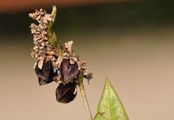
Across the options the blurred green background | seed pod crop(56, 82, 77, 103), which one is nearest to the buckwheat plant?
seed pod crop(56, 82, 77, 103)

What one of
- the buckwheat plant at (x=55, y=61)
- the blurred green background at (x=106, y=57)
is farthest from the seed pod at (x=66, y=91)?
the blurred green background at (x=106, y=57)

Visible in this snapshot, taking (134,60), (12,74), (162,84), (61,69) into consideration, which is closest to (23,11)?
(12,74)

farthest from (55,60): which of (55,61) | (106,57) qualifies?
(106,57)

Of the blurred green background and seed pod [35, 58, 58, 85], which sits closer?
seed pod [35, 58, 58, 85]

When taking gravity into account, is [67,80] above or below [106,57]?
below

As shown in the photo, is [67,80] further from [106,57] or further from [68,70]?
[106,57]

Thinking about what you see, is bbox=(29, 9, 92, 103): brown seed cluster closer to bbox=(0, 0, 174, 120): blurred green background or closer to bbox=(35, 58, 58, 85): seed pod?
bbox=(35, 58, 58, 85): seed pod

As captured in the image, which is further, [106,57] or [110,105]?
[106,57]
